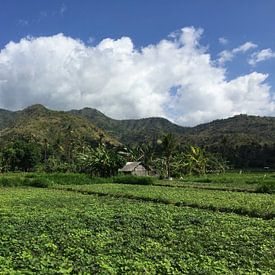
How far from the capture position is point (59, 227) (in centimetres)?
1579

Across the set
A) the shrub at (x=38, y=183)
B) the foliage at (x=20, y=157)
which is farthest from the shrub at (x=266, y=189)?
the foliage at (x=20, y=157)

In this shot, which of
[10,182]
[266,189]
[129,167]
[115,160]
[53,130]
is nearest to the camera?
[266,189]

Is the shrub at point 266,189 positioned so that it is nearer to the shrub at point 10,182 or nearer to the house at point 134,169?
the shrub at point 10,182

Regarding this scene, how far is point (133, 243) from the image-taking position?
44.1 feet

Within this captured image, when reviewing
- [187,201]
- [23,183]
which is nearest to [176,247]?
[187,201]

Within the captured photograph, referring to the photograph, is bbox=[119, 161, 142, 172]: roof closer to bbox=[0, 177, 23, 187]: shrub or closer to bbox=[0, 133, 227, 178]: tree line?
bbox=[0, 133, 227, 178]: tree line

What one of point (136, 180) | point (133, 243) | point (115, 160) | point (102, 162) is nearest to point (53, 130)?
point (115, 160)

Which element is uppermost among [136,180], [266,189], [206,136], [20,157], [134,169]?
[206,136]

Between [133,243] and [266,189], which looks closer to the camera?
[133,243]

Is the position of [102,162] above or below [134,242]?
above

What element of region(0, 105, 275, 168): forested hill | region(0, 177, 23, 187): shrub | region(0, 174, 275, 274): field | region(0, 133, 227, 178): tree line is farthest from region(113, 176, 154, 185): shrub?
region(0, 105, 275, 168): forested hill

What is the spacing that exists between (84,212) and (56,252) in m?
8.15

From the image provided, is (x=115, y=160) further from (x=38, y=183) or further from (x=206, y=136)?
(x=206, y=136)

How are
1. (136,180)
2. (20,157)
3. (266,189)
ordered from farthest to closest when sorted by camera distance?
(20,157) < (136,180) < (266,189)
